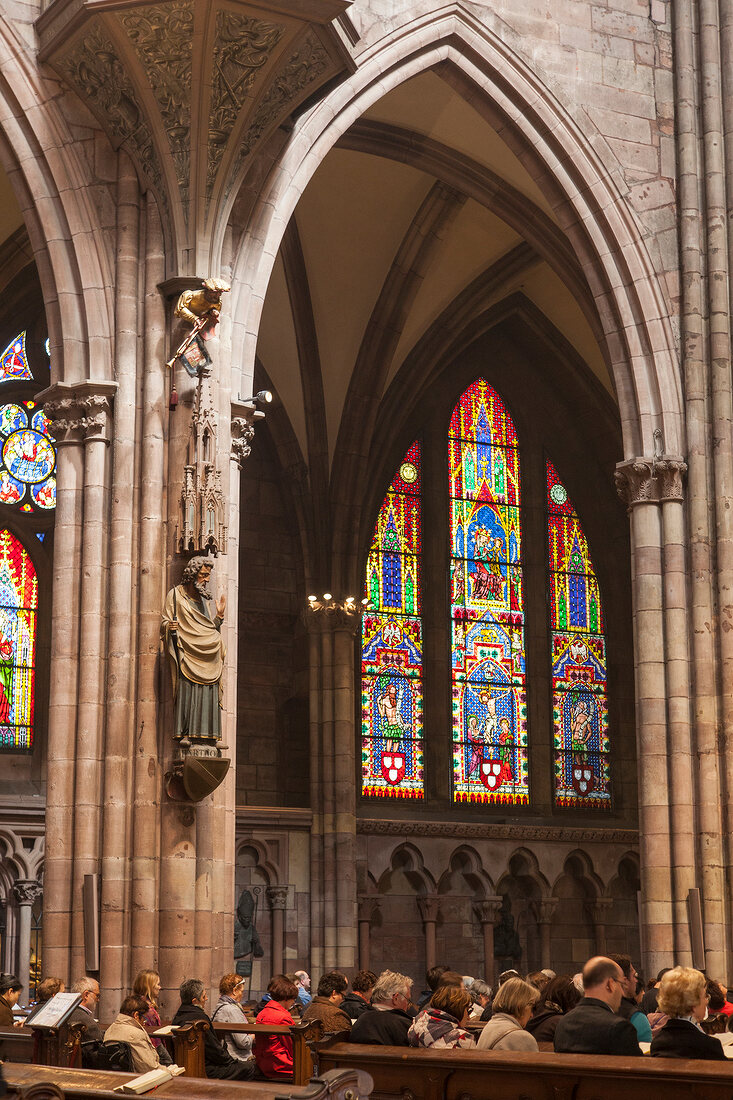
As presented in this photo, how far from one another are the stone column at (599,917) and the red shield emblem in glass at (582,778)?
156cm

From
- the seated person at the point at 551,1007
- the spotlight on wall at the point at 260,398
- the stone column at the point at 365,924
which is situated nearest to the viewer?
the seated person at the point at 551,1007

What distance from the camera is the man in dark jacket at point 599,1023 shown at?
19.7ft

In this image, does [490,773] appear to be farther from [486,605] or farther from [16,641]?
[16,641]

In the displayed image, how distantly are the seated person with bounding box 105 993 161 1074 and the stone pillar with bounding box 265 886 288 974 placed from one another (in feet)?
36.0

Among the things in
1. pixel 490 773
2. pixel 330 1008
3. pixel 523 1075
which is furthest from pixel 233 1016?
pixel 490 773

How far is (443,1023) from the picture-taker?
7352 mm

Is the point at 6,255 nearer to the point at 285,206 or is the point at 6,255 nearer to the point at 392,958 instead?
the point at 285,206

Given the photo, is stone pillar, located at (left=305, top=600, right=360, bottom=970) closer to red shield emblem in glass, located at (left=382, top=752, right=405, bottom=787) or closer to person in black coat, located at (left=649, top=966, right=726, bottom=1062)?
red shield emblem in glass, located at (left=382, top=752, right=405, bottom=787)

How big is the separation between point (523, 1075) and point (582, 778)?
16382 millimetres

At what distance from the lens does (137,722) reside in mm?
11531

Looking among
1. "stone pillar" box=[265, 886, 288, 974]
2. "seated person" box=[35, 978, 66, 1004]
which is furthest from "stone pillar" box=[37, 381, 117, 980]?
"stone pillar" box=[265, 886, 288, 974]

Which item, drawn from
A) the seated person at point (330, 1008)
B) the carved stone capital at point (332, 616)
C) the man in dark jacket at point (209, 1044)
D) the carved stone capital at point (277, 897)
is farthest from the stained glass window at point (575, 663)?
the man in dark jacket at point (209, 1044)

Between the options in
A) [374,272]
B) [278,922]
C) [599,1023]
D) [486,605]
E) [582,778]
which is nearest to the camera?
[599,1023]

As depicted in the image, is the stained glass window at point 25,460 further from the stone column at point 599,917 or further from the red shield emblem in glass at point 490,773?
the stone column at point 599,917
